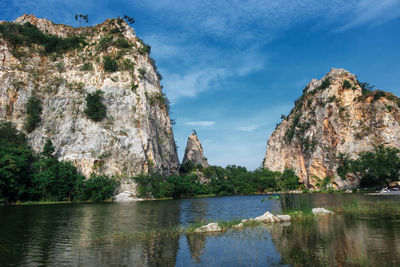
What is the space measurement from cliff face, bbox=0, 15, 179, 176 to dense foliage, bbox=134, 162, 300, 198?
4.42m

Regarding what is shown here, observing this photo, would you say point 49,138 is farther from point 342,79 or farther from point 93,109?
point 342,79

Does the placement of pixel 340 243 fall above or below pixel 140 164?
below

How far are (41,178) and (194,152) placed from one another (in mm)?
60290

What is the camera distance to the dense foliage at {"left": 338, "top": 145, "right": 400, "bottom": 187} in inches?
2800

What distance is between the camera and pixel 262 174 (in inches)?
4670

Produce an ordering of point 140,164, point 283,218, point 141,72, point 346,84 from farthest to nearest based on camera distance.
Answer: point 346,84, point 141,72, point 140,164, point 283,218

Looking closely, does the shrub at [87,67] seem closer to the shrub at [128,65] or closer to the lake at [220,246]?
the shrub at [128,65]

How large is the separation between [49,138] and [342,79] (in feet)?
299

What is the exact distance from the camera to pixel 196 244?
600 inches

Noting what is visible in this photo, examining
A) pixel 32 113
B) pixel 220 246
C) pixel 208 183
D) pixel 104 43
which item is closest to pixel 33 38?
pixel 104 43

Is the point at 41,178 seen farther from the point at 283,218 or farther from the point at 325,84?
the point at 325,84

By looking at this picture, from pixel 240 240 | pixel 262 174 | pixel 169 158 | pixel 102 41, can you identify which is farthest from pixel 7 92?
pixel 262 174

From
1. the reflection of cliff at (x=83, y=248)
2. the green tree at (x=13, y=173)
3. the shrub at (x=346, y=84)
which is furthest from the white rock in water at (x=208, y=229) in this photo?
the shrub at (x=346, y=84)

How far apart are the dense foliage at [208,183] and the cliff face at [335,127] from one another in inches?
334
